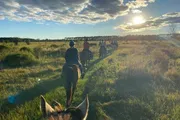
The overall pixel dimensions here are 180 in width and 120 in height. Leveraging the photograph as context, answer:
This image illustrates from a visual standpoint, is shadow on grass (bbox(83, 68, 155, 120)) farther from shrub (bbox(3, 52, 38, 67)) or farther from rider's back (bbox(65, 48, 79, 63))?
shrub (bbox(3, 52, 38, 67))

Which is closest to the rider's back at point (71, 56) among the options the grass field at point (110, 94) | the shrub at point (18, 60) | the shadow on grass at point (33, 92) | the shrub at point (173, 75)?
the grass field at point (110, 94)

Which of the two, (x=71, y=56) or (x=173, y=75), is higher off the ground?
(x=71, y=56)

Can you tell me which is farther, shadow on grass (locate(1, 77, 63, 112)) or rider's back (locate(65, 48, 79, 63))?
rider's back (locate(65, 48, 79, 63))

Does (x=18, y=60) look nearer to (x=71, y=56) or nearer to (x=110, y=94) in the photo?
(x=71, y=56)

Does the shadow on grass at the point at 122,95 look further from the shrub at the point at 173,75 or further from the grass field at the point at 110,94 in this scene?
the shrub at the point at 173,75

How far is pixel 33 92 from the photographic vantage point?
404 inches

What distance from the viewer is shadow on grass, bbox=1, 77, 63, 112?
8.37 meters

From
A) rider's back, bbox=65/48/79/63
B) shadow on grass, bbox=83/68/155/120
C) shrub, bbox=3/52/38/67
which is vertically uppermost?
rider's back, bbox=65/48/79/63

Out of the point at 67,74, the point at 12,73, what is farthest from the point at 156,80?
the point at 12,73

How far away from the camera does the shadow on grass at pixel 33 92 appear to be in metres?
8.37

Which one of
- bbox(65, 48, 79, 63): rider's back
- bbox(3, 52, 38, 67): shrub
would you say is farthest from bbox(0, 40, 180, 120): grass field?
Answer: bbox(3, 52, 38, 67): shrub

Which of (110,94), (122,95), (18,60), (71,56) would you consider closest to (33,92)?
(71,56)

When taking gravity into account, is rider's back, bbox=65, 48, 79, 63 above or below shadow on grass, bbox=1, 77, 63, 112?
above

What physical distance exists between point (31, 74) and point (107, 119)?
7.75 metres
